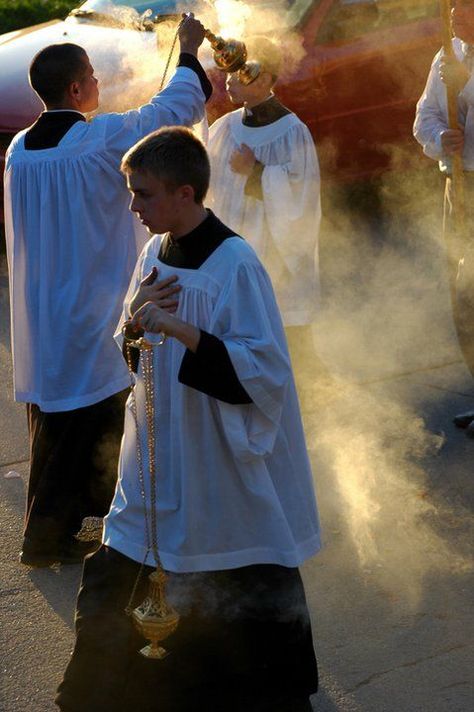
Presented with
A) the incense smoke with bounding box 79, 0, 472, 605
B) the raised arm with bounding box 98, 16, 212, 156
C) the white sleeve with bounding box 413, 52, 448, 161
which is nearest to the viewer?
the raised arm with bounding box 98, 16, 212, 156

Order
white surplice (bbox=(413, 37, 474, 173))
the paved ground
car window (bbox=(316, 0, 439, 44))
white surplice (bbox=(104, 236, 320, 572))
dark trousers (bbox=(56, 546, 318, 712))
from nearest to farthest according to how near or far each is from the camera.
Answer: white surplice (bbox=(104, 236, 320, 572)), dark trousers (bbox=(56, 546, 318, 712)), the paved ground, white surplice (bbox=(413, 37, 474, 173)), car window (bbox=(316, 0, 439, 44))

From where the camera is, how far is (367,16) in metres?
9.38

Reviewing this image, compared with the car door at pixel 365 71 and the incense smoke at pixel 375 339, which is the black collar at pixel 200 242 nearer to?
the incense smoke at pixel 375 339

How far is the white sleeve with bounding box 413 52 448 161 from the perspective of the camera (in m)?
6.12

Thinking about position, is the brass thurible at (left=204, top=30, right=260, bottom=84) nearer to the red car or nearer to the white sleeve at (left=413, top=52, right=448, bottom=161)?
the white sleeve at (left=413, top=52, right=448, bottom=161)

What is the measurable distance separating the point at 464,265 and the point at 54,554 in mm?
2387

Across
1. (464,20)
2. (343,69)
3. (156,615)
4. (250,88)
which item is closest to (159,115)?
(250,88)

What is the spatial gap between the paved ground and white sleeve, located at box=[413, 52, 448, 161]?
1.31 metres

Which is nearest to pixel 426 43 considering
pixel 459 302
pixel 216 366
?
pixel 459 302

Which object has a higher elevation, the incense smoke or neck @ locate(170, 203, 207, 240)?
neck @ locate(170, 203, 207, 240)

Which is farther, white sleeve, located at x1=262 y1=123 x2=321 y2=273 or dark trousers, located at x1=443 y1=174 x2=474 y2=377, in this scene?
white sleeve, located at x1=262 y1=123 x2=321 y2=273

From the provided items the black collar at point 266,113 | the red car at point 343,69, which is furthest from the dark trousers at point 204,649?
the red car at point 343,69

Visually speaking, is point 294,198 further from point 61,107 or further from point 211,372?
point 211,372

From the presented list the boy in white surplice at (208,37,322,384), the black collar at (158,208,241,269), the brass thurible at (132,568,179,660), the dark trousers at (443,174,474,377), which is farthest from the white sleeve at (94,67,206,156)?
the brass thurible at (132,568,179,660)
